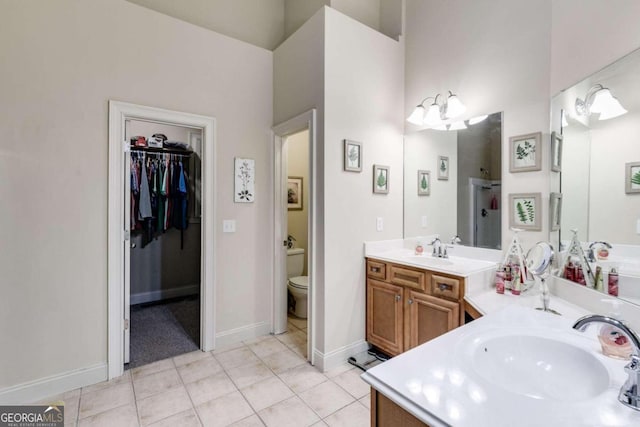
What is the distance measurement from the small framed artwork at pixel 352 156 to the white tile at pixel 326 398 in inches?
64.1

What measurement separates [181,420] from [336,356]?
115 cm

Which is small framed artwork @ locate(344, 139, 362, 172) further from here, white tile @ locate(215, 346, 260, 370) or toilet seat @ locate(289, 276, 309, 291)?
white tile @ locate(215, 346, 260, 370)

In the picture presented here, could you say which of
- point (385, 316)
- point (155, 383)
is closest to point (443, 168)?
point (385, 316)

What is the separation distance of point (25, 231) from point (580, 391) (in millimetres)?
2939

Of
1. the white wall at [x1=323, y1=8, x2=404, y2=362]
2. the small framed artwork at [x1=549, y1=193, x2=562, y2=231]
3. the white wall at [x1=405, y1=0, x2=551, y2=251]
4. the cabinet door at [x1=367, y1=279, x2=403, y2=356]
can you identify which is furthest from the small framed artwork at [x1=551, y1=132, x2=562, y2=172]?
the cabinet door at [x1=367, y1=279, x2=403, y2=356]

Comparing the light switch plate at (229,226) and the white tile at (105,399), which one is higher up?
the light switch plate at (229,226)

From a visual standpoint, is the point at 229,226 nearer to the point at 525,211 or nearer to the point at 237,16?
the point at 237,16

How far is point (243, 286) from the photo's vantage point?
288 cm

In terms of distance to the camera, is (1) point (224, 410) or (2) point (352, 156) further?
(2) point (352, 156)

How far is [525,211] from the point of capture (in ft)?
6.86

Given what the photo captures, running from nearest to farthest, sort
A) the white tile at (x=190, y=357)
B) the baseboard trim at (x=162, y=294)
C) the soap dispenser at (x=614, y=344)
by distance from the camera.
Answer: the soap dispenser at (x=614, y=344) < the white tile at (x=190, y=357) < the baseboard trim at (x=162, y=294)

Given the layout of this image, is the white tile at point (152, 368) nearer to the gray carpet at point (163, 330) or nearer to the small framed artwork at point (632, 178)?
the gray carpet at point (163, 330)

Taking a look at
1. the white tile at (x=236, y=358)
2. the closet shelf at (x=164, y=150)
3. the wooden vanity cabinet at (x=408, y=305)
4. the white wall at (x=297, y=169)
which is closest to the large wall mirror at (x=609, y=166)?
the wooden vanity cabinet at (x=408, y=305)

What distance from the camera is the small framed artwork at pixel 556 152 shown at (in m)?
1.86
